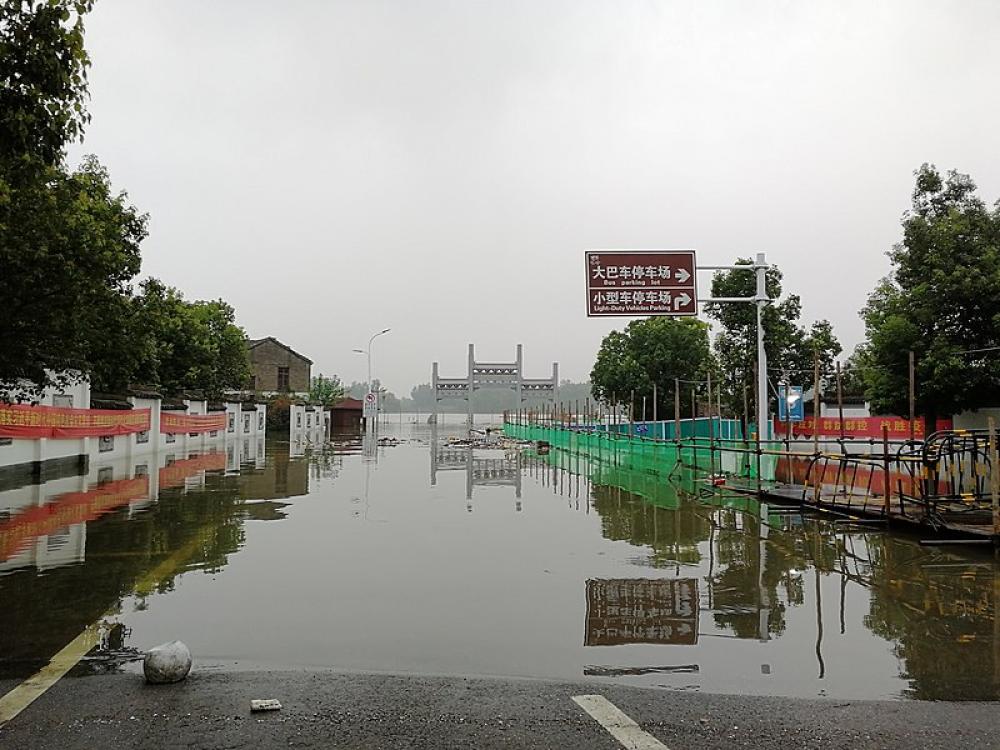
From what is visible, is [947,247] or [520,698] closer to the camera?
[520,698]

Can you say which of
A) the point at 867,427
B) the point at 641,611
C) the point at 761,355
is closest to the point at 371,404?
the point at 867,427

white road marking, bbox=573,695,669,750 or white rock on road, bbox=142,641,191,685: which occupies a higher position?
white rock on road, bbox=142,641,191,685

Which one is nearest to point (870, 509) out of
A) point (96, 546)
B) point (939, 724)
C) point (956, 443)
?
point (956, 443)

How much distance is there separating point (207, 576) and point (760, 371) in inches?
509

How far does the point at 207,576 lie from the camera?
7258 millimetres

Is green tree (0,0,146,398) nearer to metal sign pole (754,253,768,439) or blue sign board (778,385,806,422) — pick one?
metal sign pole (754,253,768,439)

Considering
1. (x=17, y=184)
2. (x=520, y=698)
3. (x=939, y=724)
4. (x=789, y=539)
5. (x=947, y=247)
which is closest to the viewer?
(x=939, y=724)

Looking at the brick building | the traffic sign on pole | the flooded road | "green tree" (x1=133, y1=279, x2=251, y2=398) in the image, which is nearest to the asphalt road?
the flooded road

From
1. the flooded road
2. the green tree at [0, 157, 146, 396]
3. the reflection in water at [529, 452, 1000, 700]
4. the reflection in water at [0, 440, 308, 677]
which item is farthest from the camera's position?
the green tree at [0, 157, 146, 396]

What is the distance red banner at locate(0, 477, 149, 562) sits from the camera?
881 centimetres

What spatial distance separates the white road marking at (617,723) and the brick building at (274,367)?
5873 centimetres

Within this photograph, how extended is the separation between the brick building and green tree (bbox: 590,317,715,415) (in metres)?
30.5

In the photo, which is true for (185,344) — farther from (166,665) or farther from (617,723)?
(617,723)

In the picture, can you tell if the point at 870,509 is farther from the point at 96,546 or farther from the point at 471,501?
the point at 96,546
